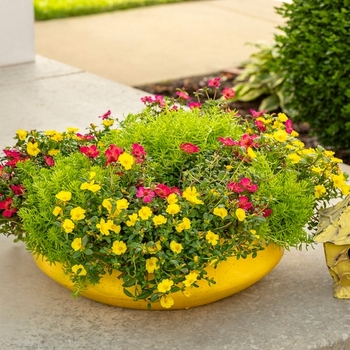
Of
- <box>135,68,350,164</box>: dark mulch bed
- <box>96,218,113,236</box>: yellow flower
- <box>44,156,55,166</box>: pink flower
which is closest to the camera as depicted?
<box>96,218,113,236</box>: yellow flower

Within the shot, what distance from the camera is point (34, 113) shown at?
485cm

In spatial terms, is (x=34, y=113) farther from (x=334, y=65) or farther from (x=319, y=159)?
(x=319, y=159)

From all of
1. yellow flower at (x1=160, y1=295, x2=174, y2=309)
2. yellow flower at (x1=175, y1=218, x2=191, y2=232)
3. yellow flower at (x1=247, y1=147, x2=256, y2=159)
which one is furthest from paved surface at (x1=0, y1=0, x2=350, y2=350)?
yellow flower at (x1=247, y1=147, x2=256, y2=159)

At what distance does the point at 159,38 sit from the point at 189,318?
522 cm

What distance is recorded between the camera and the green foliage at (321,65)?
462 centimetres

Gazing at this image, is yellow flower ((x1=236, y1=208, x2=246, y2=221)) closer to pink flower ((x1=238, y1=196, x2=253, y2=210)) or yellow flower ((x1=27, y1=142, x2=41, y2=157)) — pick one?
pink flower ((x1=238, y1=196, x2=253, y2=210))

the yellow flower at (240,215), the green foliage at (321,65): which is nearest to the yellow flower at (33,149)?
the yellow flower at (240,215)

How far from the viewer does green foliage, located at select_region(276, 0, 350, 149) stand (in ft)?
15.2

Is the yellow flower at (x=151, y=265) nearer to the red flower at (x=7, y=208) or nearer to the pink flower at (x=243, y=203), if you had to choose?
the pink flower at (x=243, y=203)

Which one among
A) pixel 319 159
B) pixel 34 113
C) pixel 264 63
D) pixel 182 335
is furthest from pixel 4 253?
pixel 264 63

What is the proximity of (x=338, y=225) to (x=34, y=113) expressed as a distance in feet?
8.03

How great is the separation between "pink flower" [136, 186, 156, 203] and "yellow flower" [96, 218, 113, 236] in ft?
0.45

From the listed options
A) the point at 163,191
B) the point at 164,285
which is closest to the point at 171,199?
the point at 163,191

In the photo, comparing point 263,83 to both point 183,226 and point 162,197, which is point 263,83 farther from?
point 183,226
